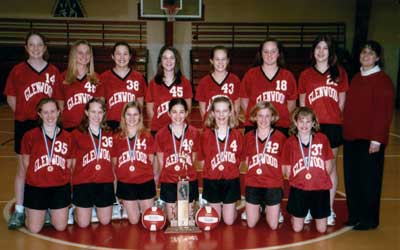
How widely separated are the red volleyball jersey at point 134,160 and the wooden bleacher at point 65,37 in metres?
9.48

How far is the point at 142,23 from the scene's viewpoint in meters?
14.8

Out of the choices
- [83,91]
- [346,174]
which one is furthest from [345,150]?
[83,91]

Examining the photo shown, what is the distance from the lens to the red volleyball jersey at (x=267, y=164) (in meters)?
5.17

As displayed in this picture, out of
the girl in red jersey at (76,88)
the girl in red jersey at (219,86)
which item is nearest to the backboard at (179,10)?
the girl in red jersey at (219,86)

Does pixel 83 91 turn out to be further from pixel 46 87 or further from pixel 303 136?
pixel 303 136

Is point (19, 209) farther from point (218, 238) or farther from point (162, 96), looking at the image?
point (218, 238)

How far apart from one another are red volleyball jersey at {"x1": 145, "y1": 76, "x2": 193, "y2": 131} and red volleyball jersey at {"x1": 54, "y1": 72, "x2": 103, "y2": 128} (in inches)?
22.9

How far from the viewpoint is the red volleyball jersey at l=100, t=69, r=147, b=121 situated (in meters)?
5.51

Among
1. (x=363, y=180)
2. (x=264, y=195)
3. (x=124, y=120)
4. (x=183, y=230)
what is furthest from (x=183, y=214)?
(x=363, y=180)

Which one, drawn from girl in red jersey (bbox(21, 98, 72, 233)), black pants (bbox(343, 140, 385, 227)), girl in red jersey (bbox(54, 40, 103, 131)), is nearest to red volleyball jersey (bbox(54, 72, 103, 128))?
girl in red jersey (bbox(54, 40, 103, 131))

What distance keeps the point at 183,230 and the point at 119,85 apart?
1543mm

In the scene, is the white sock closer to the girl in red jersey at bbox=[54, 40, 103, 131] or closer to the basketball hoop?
the girl in red jersey at bbox=[54, 40, 103, 131]

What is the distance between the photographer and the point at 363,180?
16.6 feet

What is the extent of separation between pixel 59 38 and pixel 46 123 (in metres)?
10.1
